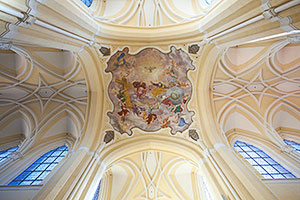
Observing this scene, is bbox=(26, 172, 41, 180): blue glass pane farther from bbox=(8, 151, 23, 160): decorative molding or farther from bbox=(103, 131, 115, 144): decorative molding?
bbox=(103, 131, 115, 144): decorative molding

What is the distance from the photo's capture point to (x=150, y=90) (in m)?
9.53

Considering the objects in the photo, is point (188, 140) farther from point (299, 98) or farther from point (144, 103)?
point (299, 98)

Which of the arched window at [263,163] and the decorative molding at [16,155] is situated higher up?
the arched window at [263,163]

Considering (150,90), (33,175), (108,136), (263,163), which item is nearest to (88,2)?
(150,90)

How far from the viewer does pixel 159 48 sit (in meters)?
8.59

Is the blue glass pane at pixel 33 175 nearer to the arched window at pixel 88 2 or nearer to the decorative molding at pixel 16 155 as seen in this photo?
the decorative molding at pixel 16 155

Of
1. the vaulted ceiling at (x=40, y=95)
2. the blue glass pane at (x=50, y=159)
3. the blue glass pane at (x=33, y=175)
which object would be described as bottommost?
the blue glass pane at (x=33, y=175)

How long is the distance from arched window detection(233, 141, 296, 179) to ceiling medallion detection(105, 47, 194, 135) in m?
4.00

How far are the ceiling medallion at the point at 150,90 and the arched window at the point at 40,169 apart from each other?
400 centimetres

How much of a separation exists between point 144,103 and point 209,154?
15.2ft

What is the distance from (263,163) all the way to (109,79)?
9.83 metres

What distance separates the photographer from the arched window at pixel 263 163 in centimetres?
737

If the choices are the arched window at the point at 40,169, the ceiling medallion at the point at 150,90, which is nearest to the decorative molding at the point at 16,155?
the arched window at the point at 40,169

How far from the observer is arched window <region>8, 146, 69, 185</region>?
288 inches
